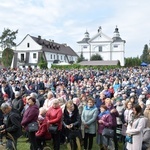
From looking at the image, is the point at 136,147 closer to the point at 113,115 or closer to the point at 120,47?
the point at 113,115

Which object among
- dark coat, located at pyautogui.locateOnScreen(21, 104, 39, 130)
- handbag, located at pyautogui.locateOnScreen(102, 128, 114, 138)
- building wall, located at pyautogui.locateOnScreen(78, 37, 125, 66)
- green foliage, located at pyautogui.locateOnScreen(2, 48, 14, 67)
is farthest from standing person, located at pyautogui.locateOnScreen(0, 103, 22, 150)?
building wall, located at pyautogui.locateOnScreen(78, 37, 125, 66)

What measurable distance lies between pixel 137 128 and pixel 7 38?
66.7 meters

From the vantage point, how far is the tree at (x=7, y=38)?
6775cm

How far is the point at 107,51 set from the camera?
7662cm

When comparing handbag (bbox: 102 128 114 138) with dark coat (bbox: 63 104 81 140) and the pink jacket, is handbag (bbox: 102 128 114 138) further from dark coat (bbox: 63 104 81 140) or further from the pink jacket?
dark coat (bbox: 63 104 81 140)

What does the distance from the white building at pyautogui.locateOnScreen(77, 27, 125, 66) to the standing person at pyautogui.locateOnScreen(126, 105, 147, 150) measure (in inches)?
2802

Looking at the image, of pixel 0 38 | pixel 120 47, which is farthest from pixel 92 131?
pixel 120 47

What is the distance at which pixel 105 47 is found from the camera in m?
76.8

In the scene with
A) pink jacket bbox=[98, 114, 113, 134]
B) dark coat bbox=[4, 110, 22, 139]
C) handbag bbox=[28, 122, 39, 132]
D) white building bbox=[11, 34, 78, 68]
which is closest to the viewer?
dark coat bbox=[4, 110, 22, 139]

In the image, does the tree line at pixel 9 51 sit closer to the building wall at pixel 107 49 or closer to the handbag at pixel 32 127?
the building wall at pixel 107 49

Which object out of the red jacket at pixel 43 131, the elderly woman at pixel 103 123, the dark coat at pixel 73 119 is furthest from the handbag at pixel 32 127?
the elderly woman at pixel 103 123

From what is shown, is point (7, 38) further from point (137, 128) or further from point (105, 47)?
point (137, 128)

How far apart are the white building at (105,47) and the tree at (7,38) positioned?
73.1ft

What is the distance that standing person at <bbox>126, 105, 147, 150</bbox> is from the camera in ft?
17.1
